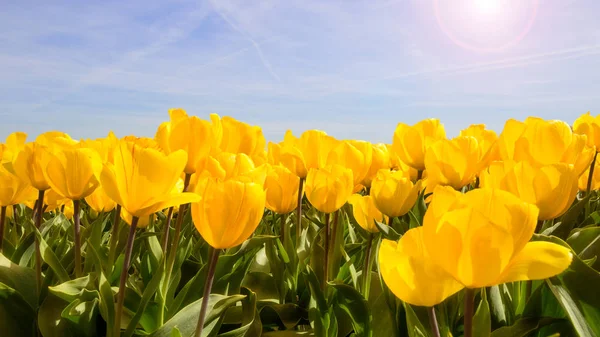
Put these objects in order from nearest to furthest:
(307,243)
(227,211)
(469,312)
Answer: (469,312)
(227,211)
(307,243)

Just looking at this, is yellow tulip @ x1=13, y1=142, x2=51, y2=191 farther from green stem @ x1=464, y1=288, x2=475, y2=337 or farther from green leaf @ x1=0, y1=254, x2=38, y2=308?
green stem @ x1=464, y1=288, x2=475, y2=337

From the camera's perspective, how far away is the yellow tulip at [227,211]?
1.21 m

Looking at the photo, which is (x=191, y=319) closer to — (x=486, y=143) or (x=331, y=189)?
(x=331, y=189)

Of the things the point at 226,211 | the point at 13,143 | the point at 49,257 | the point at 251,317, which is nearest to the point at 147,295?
the point at 251,317

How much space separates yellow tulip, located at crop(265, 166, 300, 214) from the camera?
7.46 ft

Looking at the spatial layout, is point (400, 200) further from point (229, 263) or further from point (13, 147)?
point (13, 147)

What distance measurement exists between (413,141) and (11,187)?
207cm

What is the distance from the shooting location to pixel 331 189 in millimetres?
2088

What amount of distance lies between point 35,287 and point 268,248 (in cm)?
Answer: 100

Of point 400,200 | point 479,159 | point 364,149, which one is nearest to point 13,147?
point 364,149

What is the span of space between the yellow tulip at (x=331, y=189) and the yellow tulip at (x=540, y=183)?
710 millimetres

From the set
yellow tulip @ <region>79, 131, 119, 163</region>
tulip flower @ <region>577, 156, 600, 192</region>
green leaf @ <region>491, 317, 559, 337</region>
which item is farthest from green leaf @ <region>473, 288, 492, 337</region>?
tulip flower @ <region>577, 156, 600, 192</region>

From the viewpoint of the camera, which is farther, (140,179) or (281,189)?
(281,189)

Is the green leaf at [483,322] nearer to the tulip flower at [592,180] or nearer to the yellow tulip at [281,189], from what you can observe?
the yellow tulip at [281,189]
